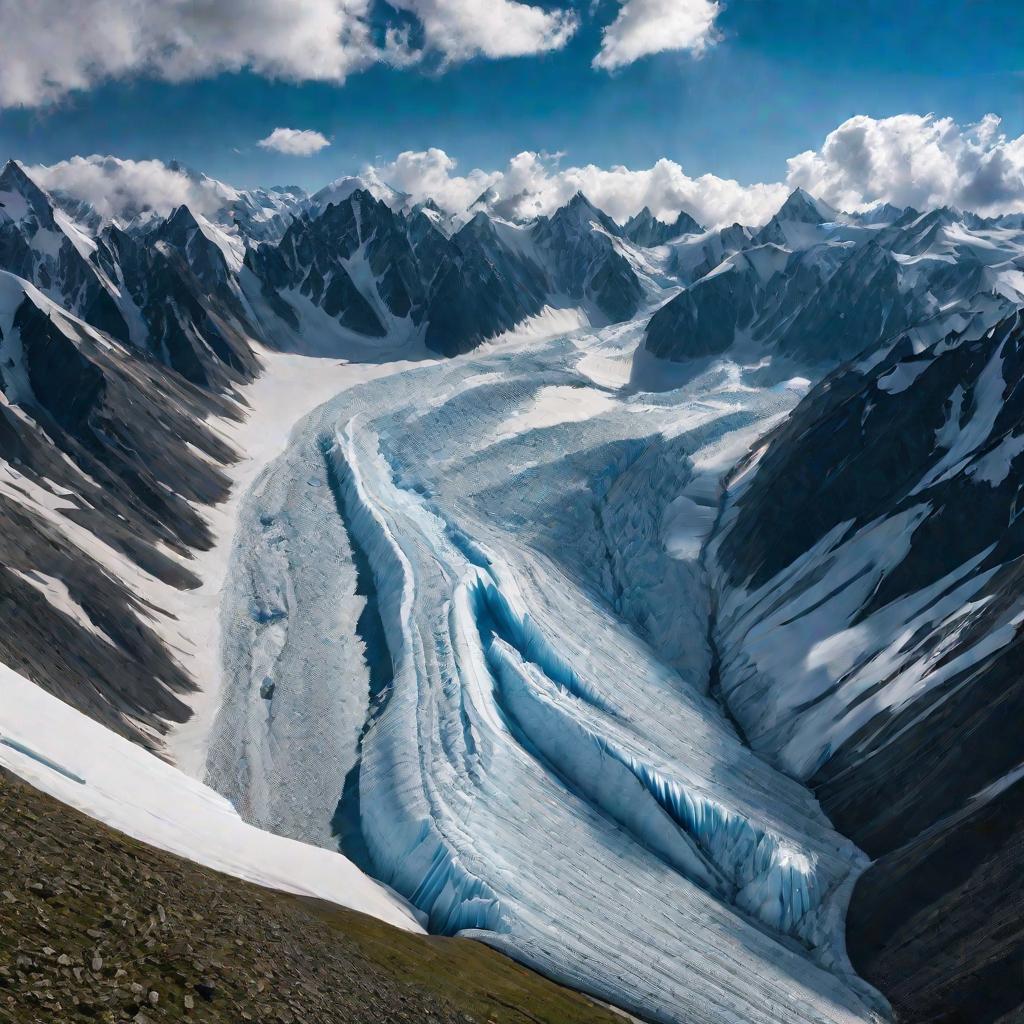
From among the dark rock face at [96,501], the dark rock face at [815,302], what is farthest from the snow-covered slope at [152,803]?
the dark rock face at [815,302]

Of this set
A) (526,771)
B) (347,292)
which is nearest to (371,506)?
(526,771)

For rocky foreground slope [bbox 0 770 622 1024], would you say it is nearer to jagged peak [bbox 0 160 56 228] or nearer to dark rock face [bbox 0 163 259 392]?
dark rock face [bbox 0 163 259 392]

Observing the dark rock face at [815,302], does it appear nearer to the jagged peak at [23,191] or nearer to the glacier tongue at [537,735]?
the glacier tongue at [537,735]

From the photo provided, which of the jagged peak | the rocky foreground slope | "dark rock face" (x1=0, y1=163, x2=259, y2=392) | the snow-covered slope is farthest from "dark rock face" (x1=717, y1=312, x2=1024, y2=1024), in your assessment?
the jagged peak

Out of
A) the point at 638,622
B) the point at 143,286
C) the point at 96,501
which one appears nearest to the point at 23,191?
the point at 143,286

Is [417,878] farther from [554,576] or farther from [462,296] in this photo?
[462,296]
